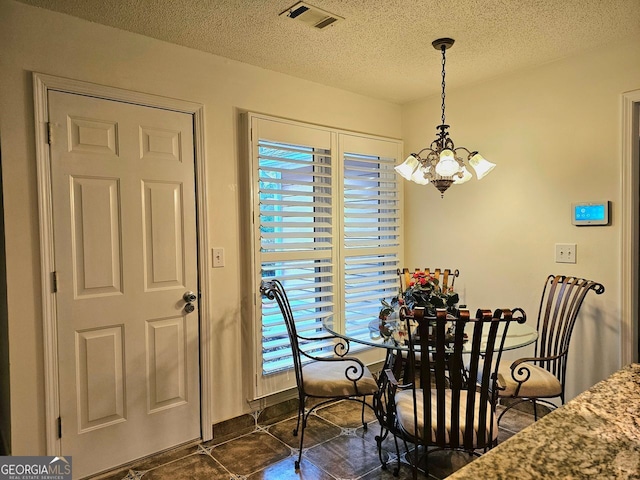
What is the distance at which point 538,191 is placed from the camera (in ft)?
9.94

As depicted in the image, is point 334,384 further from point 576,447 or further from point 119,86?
point 119,86

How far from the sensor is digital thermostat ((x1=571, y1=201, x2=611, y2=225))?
8.82 ft

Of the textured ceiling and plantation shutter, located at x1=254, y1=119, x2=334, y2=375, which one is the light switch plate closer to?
plantation shutter, located at x1=254, y1=119, x2=334, y2=375

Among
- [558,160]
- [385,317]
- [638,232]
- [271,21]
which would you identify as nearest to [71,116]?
[271,21]

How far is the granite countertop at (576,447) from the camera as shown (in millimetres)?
805

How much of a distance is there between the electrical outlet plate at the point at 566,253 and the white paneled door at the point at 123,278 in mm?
2438

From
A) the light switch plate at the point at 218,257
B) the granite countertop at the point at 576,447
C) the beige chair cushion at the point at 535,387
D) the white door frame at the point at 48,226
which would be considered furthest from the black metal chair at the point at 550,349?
the white door frame at the point at 48,226

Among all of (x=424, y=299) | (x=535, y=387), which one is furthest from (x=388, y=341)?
(x=535, y=387)

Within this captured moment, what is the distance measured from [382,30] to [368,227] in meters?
1.60

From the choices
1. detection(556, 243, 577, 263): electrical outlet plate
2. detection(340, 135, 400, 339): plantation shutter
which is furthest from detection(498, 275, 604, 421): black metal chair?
detection(340, 135, 400, 339): plantation shutter

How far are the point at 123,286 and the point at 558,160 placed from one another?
2917 millimetres

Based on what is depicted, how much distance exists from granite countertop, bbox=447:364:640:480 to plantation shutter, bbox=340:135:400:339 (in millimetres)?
2273

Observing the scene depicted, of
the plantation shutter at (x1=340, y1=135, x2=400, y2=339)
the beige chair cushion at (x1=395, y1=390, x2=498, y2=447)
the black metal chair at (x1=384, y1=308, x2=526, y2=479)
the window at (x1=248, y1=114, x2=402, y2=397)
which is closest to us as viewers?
the black metal chair at (x1=384, y1=308, x2=526, y2=479)

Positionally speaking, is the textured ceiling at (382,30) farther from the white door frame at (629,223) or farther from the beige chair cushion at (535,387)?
the beige chair cushion at (535,387)
